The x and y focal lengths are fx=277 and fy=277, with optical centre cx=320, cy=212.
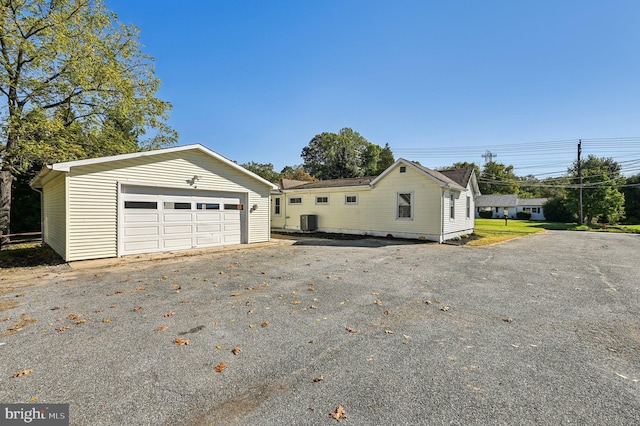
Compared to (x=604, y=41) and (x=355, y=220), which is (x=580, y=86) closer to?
(x=604, y=41)

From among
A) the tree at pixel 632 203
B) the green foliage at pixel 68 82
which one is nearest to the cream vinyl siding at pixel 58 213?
the green foliage at pixel 68 82

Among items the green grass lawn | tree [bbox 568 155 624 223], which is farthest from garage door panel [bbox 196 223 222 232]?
tree [bbox 568 155 624 223]

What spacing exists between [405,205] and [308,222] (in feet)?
20.6

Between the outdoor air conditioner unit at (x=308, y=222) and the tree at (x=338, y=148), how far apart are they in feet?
79.5

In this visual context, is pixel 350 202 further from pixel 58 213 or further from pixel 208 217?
pixel 58 213

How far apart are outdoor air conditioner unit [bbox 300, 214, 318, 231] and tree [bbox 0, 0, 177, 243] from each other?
36.5ft

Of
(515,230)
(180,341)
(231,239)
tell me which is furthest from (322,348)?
(515,230)

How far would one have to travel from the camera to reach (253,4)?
1041 centimetres

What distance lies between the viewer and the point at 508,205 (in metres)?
47.1

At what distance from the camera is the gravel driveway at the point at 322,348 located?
2.30m

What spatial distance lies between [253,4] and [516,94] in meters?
15.4

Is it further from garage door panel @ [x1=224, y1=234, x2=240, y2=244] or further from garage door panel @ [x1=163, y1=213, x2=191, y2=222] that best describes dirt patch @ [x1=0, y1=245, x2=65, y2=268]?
garage door panel @ [x1=224, y1=234, x2=240, y2=244]

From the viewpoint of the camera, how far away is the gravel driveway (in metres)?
2.30

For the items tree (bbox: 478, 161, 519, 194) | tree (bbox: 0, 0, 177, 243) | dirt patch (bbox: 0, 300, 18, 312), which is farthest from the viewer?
tree (bbox: 478, 161, 519, 194)
